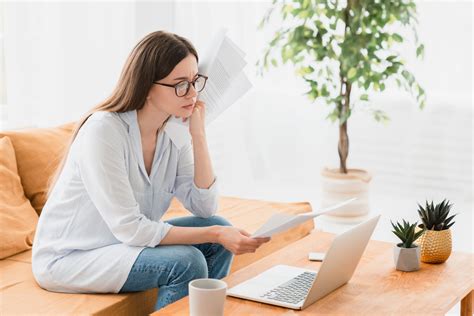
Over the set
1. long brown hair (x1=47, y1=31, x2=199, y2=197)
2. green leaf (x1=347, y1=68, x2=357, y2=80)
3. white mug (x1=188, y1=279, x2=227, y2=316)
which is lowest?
white mug (x1=188, y1=279, x2=227, y2=316)

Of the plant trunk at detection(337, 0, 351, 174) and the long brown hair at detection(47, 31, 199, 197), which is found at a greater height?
the long brown hair at detection(47, 31, 199, 197)

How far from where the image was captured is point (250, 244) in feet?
7.01

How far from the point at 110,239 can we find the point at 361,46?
6.90ft

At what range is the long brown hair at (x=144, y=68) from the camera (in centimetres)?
221

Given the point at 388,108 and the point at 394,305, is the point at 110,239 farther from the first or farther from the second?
the point at 388,108

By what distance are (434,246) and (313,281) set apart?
0.56 metres

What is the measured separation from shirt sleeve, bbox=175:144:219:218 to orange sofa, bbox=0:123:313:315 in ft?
0.98

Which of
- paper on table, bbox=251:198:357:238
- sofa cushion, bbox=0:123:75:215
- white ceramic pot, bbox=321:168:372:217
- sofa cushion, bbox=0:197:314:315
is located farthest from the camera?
white ceramic pot, bbox=321:168:372:217

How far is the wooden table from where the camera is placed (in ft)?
6.28

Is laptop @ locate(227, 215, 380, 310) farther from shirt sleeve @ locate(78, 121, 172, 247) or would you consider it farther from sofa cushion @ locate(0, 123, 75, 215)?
sofa cushion @ locate(0, 123, 75, 215)

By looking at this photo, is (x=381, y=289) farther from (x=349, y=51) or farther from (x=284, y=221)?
(x=349, y=51)

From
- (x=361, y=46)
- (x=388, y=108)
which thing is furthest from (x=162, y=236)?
(x=388, y=108)

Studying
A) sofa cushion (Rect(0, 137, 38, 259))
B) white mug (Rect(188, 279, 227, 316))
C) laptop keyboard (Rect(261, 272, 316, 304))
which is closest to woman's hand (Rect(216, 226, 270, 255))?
laptop keyboard (Rect(261, 272, 316, 304))

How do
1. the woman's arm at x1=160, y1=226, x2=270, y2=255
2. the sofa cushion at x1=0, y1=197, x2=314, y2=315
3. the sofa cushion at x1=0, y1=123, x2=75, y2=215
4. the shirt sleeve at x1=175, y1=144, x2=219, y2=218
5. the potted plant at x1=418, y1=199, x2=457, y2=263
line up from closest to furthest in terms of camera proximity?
the sofa cushion at x1=0, y1=197, x2=314, y2=315, the woman's arm at x1=160, y1=226, x2=270, y2=255, the potted plant at x1=418, y1=199, x2=457, y2=263, the shirt sleeve at x1=175, y1=144, x2=219, y2=218, the sofa cushion at x1=0, y1=123, x2=75, y2=215
